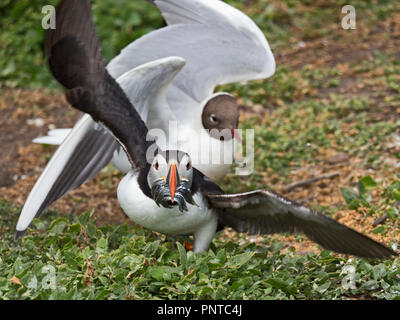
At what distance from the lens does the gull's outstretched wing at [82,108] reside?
345 cm

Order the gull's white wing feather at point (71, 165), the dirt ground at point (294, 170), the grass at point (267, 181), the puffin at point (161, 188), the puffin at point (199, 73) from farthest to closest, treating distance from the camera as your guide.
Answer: the dirt ground at point (294, 170) → the puffin at point (199, 73) → the gull's white wing feather at point (71, 165) → the puffin at point (161, 188) → the grass at point (267, 181)

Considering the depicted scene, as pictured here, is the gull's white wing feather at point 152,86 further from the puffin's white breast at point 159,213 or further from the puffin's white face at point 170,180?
the puffin's white face at point 170,180

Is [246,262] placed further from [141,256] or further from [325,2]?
[325,2]

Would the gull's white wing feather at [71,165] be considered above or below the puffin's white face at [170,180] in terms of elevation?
below

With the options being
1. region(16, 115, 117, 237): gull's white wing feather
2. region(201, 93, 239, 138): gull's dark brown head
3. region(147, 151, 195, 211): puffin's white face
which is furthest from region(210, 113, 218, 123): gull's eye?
region(147, 151, 195, 211): puffin's white face

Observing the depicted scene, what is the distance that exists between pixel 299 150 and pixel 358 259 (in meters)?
2.12

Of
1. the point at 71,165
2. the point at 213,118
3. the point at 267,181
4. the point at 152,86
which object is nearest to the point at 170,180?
the point at 71,165

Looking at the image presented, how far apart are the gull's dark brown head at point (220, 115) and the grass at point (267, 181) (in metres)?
0.54

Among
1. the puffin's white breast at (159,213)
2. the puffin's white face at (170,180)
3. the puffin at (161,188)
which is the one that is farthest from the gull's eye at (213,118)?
the puffin's white face at (170,180)

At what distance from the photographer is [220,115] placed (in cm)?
514

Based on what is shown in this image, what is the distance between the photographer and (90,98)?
11.8 ft

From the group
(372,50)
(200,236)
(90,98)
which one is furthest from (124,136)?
(372,50)

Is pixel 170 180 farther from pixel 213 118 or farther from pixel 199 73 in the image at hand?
pixel 199 73

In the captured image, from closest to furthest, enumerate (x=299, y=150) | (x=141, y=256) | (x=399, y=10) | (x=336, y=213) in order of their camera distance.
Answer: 1. (x=141, y=256)
2. (x=336, y=213)
3. (x=299, y=150)
4. (x=399, y=10)
